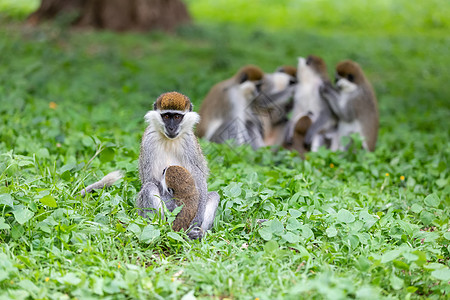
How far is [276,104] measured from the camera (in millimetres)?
7930

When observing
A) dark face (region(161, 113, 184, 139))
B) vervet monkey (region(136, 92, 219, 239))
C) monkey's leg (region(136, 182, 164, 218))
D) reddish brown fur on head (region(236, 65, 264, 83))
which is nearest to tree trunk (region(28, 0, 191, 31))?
reddish brown fur on head (region(236, 65, 264, 83))

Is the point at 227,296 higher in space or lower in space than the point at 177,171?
lower

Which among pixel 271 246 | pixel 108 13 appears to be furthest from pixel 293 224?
pixel 108 13

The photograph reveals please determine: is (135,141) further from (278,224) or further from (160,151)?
(278,224)

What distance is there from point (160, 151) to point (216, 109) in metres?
3.22

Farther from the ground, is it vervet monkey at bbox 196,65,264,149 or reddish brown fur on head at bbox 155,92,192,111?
reddish brown fur on head at bbox 155,92,192,111

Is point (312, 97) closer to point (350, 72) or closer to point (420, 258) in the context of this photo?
point (350, 72)

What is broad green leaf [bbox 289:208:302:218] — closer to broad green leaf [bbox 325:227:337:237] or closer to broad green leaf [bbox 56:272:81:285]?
broad green leaf [bbox 325:227:337:237]

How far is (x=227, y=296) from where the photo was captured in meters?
3.34

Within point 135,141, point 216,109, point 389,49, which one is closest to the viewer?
point 135,141

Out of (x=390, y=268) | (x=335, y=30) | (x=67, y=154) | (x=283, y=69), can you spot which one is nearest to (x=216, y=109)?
(x=283, y=69)

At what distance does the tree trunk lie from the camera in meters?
12.7

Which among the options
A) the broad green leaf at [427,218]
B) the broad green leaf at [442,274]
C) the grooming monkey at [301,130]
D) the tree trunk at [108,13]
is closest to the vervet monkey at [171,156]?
the broad green leaf at [442,274]

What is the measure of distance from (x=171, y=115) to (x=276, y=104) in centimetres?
377
